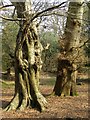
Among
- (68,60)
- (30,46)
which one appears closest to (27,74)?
(30,46)

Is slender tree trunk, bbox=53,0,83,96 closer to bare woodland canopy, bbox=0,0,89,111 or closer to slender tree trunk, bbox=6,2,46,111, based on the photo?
bare woodland canopy, bbox=0,0,89,111

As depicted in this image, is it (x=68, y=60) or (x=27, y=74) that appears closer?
(x=27, y=74)

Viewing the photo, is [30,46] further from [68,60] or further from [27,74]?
[68,60]

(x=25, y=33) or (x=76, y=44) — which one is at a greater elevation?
(x=25, y=33)

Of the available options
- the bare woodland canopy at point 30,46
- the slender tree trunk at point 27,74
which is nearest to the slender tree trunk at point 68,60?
the bare woodland canopy at point 30,46

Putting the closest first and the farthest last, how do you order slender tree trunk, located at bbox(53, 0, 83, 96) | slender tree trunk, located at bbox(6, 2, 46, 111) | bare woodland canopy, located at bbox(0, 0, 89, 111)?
1. bare woodland canopy, located at bbox(0, 0, 89, 111)
2. slender tree trunk, located at bbox(6, 2, 46, 111)
3. slender tree trunk, located at bbox(53, 0, 83, 96)

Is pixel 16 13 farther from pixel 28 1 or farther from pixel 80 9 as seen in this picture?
pixel 80 9

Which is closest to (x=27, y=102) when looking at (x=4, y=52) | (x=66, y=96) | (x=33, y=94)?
(x=33, y=94)

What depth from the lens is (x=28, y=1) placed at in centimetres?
922

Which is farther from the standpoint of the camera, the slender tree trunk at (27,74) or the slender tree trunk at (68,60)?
the slender tree trunk at (68,60)

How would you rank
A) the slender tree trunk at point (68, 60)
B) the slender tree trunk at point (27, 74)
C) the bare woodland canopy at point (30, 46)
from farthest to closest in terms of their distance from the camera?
the slender tree trunk at point (68, 60), the slender tree trunk at point (27, 74), the bare woodland canopy at point (30, 46)

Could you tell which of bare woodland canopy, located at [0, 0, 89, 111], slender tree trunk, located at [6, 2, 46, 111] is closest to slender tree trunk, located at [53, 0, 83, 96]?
bare woodland canopy, located at [0, 0, 89, 111]

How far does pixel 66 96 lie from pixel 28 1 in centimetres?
518

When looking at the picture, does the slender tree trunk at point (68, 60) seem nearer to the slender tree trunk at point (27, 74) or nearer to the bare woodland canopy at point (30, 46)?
the bare woodland canopy at point (30, 46)
